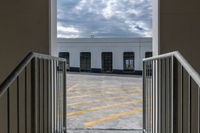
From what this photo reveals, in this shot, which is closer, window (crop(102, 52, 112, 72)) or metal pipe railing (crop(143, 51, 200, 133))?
metal pipe railing (crop(143, 51, 200, 133))

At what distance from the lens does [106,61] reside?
71.8 feet

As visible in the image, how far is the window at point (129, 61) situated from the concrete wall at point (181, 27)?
16.6m

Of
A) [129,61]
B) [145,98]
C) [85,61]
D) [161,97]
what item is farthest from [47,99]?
[85,61]

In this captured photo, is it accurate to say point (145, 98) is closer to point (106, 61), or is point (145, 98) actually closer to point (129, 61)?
point (129, 61)

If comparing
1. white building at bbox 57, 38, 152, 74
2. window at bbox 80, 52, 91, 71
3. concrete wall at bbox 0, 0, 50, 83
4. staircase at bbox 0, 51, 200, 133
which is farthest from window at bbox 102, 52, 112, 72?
concrete wall at bbox 0, 0, 50, 83

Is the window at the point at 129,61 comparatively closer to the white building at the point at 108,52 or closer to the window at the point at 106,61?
the white building at the point at 108,52

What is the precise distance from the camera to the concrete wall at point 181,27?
4.20 meters

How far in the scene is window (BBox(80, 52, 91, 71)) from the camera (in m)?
21.7

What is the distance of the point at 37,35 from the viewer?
438 centimetres

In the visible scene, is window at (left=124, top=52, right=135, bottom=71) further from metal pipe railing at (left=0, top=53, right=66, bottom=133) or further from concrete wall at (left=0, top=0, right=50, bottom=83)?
concrete wall at (left=0, top=0, right=50, bottom=83)

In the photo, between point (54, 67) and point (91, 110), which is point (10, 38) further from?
point (91, 110)

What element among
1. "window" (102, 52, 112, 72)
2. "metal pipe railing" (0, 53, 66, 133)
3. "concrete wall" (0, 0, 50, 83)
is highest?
"concrete wall" (0, 0, 50, 83)

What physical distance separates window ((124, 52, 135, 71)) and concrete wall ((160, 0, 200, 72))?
54.3ft

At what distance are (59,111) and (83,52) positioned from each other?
57.0 ft
